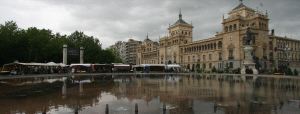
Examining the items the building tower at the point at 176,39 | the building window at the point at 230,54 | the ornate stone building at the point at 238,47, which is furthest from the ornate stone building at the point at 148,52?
the building window at the point at 230,54

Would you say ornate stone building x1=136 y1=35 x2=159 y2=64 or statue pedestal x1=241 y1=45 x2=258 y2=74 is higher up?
ornate stone building x1=136 y1=35 x2=159 y2=64

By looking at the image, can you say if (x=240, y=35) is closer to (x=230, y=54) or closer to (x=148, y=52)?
(x=230, y=54)

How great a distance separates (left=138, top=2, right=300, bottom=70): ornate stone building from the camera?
9019cm

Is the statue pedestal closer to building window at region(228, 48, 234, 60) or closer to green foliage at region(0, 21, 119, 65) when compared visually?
building window at region(228, 48, 234, 60)

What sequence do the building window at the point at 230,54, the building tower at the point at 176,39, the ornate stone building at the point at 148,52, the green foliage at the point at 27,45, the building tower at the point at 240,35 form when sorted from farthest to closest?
the ornate stone building at the point at 148,52 → the building tower at the point at 176,39 → the building window at the point at 230,54 → the building tower at the point at 240,35 → the green foliage at the point at 27,45

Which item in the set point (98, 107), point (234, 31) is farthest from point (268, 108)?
point (234, 31)

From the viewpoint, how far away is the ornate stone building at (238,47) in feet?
296

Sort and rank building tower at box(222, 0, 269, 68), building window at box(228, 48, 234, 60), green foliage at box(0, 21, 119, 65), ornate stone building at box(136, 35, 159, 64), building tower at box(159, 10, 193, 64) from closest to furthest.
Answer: green foliage at box(0, 21, 119, 65) → building tower at box(222, 0, 269, 68) → building window at box(228, 48, 234, 60) → building tower at box(159, 10, 193, 64) → ornate stone building at box(136, 35, 159, 64)

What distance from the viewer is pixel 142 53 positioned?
16475 cm

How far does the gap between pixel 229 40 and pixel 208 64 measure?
1572cm

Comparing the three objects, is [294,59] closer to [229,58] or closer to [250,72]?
[229,58]

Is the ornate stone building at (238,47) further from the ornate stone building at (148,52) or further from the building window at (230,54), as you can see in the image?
the ornate stone building at (148,52)

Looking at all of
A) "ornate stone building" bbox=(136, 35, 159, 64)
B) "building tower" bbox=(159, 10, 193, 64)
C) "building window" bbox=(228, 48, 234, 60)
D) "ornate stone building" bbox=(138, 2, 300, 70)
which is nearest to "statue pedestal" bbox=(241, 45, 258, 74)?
"ornate stone building" bbox=(138, 2, 300, 70)

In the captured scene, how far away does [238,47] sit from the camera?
90.8 m
